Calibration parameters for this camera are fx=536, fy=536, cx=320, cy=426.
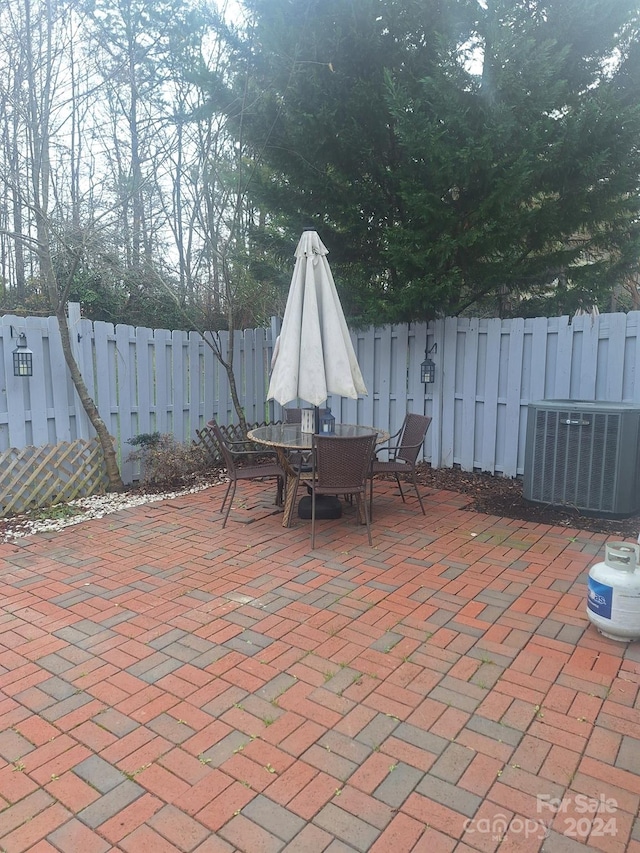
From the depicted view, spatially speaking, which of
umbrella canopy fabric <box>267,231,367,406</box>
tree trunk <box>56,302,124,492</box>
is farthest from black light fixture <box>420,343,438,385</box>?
tree trunk <box>56,302,124,492</box>

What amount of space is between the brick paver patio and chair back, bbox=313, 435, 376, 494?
54 centimetres

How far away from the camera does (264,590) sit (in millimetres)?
3398

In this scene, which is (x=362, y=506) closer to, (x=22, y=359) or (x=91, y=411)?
(x=91, y=411)

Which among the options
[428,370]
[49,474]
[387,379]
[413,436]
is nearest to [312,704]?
[413,436]

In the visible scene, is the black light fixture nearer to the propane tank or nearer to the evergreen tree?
the evergreen tree

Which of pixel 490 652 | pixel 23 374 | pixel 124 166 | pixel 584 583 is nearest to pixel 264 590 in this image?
pixel 490 652

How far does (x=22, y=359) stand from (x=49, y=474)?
1087mm

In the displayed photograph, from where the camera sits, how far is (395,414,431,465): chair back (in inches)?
193

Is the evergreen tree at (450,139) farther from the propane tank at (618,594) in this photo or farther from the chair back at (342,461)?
the propane tank at (618,594)

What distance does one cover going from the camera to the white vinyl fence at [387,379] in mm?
5070

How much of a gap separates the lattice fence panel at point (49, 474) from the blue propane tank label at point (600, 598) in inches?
179

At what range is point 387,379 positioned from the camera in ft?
22.9

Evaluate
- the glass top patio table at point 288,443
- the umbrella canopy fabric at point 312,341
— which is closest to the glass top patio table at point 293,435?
the glass top patio table at point 288,443

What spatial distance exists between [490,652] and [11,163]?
5787 mm
